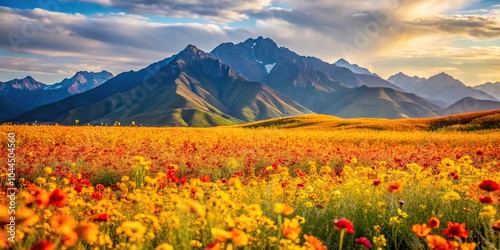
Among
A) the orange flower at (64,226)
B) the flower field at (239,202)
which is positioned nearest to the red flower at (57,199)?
the flower field at (239,202)

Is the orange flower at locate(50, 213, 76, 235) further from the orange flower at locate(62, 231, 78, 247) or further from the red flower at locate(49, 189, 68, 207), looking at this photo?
the red flower at locate(49, 189, 68, 207)

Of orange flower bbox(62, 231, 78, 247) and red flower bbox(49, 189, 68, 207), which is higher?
red flower bbox(49, 189, 68, 207)

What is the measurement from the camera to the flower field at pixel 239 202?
11.0ft

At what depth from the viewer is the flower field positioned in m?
3.34

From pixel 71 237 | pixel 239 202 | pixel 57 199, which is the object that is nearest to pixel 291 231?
pixel 71 237

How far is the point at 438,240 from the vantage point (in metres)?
2.94

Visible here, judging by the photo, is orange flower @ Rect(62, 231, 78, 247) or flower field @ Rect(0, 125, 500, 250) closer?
orange flower @ Rect(62, 231, 78, 247)

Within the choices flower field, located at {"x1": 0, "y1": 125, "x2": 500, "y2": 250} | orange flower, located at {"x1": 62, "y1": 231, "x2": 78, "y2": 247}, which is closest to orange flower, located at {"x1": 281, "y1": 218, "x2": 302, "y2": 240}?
flower field, located at {"x1": 0, "y1": 125, "x2": 500, "y2": 250}

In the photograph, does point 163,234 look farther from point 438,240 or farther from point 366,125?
point 366,125

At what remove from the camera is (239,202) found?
6.61 m

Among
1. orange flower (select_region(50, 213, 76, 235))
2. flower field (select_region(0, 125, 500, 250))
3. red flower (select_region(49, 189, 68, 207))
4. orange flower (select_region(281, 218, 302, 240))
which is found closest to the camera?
orange flower (select_region(50, 213, 76, 235))

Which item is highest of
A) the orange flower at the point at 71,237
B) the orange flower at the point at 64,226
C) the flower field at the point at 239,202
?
the orange flower at the point at 64,226

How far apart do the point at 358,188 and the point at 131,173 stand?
23.7 feet

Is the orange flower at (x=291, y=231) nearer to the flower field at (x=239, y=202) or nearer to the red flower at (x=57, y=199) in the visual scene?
the flower field at (x=239, y=202)
